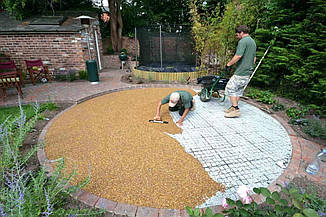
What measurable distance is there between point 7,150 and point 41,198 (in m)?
0.80

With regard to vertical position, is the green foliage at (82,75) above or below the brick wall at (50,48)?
below

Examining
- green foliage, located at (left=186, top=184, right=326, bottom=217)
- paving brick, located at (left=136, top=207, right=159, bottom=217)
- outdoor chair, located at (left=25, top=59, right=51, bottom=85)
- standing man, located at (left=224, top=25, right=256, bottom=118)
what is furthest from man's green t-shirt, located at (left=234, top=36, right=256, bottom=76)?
outdoor chair, located at (left=25, top=59, right=51, bottom=85)

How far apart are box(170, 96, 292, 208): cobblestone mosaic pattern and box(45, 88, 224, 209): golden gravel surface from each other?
0.17 meters

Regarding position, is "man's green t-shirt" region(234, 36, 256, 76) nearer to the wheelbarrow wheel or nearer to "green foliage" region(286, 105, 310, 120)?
the wheelbarrow wheel

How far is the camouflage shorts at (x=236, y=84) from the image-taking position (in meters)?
3.78

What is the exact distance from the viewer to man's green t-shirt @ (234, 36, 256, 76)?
11.3 ft

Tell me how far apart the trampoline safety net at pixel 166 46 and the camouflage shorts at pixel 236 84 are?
4479mm

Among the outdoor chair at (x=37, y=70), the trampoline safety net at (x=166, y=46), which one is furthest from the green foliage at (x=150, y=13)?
the outdoor chair at (x=37, y=70)

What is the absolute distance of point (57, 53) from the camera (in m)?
7.12

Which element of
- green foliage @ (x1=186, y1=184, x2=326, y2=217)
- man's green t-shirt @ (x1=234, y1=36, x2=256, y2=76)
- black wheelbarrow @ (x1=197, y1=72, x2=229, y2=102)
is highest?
man's green t-shirt @ (x1=234, y1=36, x2=256, y2=76)

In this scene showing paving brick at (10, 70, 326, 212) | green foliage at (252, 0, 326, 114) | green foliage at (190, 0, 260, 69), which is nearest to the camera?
paving brick at (10, 70, 326, 212)

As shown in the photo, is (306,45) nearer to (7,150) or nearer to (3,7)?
(7,150)

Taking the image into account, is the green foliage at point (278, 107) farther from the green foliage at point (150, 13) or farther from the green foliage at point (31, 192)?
the green foliage at point (150, 13)

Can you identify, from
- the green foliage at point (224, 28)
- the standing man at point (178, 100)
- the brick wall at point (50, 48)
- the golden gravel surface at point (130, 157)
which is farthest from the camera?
the brick wall at point (50, 48)
